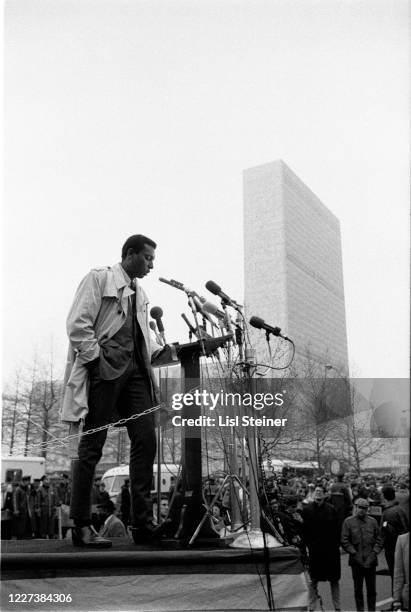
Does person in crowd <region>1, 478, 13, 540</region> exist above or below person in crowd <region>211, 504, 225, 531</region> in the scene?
below

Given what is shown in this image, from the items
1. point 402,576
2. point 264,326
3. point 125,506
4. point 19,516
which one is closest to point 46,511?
point 19,516

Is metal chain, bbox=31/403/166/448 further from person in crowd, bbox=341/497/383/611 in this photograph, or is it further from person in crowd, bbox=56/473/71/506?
person in crowd, bbox=56/473/71/506

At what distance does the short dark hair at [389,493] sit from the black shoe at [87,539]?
3068 millimetres

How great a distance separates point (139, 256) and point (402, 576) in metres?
2.02

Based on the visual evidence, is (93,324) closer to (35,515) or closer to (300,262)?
(300,262)

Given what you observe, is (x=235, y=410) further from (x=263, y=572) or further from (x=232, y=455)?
(x=263, y=572)

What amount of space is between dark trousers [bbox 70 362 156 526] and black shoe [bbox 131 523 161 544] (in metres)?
0.02

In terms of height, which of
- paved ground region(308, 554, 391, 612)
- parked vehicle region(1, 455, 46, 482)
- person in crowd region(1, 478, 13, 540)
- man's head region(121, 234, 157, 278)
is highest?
man's head region(121, 234, 157, 278)

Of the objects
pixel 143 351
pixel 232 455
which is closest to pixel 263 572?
pixel 232 455

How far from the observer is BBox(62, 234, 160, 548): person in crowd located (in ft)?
7.25

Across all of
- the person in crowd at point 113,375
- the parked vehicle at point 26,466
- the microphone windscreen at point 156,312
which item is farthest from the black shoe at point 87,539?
the parked vehicle at point 26,466

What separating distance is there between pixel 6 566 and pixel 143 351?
0.87 metres

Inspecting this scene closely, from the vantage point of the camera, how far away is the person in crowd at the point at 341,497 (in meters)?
5.26

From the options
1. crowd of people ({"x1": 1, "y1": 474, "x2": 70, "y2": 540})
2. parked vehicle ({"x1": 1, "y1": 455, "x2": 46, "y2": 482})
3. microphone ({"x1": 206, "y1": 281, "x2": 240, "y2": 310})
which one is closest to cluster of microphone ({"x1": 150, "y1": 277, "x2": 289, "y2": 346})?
microphone ({"x1": 206, "y1": 281, "x2": 240, "y2": 310})
